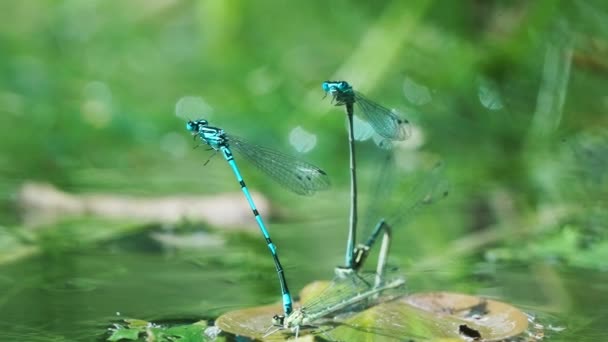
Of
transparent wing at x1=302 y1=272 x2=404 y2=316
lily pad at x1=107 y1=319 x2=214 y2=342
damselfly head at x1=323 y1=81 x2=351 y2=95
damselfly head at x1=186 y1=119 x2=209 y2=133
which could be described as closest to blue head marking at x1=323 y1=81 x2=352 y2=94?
damselfly head at x1=323 y1=81 x2=351 y2=95

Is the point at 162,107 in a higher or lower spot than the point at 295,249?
higher

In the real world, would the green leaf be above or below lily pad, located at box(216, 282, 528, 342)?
above

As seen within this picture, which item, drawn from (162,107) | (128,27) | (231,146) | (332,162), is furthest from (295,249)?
(128,27)

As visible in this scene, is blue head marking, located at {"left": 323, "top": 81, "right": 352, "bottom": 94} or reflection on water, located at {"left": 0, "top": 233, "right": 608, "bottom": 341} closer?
blue head marking, located at {"left": 323, "top": 81, "right": 352, "bottom": 94}

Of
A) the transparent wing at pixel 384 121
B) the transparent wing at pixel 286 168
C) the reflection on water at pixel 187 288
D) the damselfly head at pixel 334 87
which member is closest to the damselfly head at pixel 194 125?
the transparent wing at pixel 286 168

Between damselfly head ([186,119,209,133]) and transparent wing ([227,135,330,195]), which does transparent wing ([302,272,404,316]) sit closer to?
transparent wing ([227,135,330,195])

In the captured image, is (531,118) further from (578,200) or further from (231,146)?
(231,146)

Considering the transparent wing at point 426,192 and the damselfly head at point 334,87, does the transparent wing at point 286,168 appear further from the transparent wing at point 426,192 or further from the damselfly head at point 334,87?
the transparent wing at point 426,192
